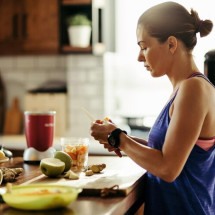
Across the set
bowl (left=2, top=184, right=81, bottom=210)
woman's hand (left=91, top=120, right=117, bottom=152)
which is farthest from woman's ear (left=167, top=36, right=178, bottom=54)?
bowl (left=2, top=184, right=81, bottom=210)

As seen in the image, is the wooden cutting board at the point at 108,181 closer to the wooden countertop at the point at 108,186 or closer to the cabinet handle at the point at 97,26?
the wooden countertop at the point at 108,186

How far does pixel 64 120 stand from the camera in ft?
15.6

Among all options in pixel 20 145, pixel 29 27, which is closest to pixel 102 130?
pixel 20 145

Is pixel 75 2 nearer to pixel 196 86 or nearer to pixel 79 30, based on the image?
pixel 79 30

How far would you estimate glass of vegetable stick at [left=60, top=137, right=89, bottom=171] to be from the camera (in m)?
2.42

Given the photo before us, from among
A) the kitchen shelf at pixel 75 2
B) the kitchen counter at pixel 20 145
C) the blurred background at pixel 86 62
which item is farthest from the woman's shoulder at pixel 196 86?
the kitchen shelf at pixel 75 2

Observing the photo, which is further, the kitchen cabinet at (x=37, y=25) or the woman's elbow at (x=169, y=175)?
the kitchen cabinet at (x=37, y=25)

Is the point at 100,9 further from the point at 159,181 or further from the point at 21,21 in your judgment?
the point at 159,181

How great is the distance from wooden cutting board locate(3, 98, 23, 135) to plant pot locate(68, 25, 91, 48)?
0.89 meters

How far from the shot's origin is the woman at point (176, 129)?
76.2 inches

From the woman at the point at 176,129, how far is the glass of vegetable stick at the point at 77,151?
24 centimetres

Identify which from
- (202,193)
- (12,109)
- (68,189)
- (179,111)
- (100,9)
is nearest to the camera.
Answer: (68,189)

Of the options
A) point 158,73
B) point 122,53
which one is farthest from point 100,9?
point 158,73

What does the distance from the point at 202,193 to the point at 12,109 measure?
10.4ft
